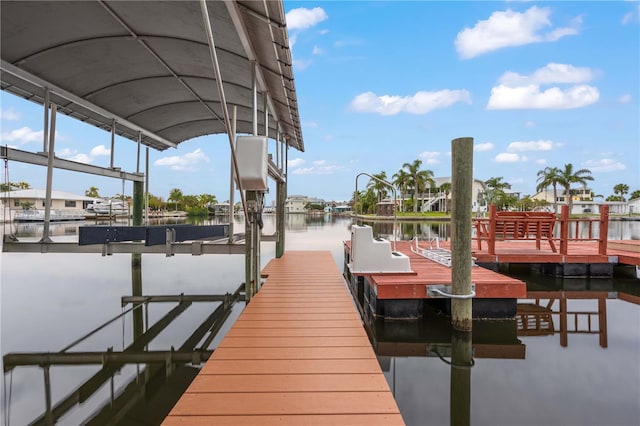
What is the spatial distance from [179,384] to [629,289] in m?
9.52

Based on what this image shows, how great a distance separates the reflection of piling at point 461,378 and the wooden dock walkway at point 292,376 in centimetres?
98

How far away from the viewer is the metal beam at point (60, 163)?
469cm

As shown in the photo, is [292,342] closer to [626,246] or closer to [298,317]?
[298,317]

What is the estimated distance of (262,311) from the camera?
4.30 meters

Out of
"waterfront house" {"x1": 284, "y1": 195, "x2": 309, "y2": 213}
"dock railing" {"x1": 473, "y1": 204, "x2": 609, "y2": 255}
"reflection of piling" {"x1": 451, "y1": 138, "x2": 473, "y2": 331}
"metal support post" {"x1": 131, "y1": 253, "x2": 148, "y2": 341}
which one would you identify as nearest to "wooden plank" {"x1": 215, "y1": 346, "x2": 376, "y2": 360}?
"reflection of piling" {"x1": 451, "y1": 138, "x2": 473, "y2": 331}

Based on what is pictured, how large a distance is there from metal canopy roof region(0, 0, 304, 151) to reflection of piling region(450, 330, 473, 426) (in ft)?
14.2

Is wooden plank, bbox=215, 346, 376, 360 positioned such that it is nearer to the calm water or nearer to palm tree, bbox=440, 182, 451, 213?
the calm water

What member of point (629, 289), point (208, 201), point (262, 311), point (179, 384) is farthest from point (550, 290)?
point (208, 201)

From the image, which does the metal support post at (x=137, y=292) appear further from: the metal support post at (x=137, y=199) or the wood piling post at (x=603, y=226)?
the wood piling post at (x=603, y=226)

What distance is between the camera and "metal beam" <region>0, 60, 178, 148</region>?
15.5ft

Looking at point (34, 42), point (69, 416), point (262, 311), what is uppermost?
point (34, 42)

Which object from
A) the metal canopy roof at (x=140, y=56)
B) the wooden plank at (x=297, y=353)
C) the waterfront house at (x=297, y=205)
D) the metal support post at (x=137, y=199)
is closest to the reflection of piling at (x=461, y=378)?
the wooden plank at (x=297, y=353)

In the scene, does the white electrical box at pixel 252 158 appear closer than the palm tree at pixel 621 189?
Yes

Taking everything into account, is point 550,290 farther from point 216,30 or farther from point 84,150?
point 84,150
